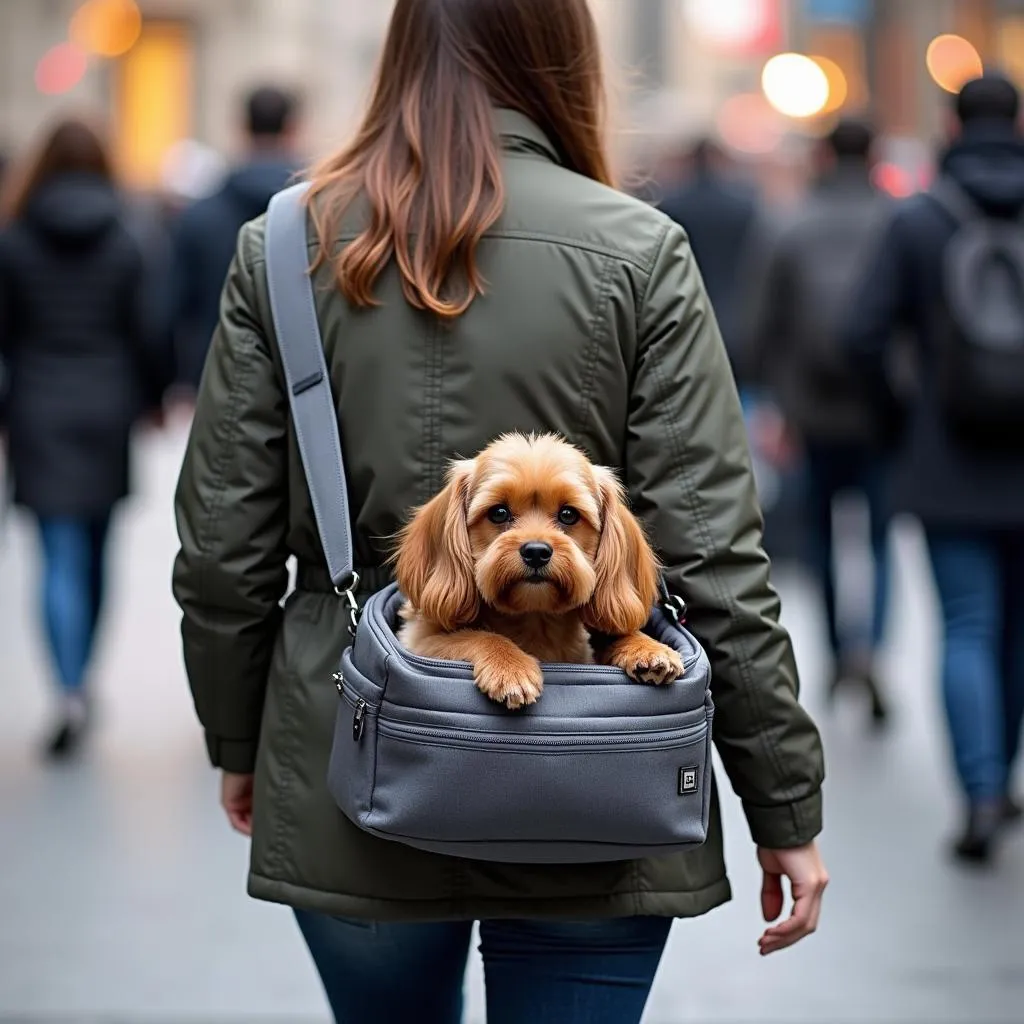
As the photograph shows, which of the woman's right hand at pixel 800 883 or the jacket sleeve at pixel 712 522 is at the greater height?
the jacket sleeve at pixel 712 522

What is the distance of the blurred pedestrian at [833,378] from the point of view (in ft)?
26.1

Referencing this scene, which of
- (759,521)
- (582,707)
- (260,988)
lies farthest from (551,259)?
(260,988)

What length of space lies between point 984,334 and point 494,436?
325 centimetres

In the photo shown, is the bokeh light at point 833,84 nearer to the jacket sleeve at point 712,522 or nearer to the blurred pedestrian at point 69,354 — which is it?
the blurred pedestrian at point 69,354

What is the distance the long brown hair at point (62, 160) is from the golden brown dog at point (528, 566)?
5.26 m

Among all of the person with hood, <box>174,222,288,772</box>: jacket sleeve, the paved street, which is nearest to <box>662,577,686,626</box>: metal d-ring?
<box>174,222,288,772</box>: jacket sleeve

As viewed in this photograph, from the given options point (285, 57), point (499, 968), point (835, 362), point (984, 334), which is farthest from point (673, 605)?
point (285, 57)

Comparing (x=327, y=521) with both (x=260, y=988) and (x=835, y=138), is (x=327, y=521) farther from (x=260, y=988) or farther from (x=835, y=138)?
(x=835, y=138)

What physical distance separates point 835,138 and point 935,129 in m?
26.3

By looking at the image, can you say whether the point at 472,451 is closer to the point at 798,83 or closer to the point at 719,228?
the point at 719,228

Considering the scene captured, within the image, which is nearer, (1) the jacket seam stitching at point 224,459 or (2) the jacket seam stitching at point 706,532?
(2) the jacket seam stitching at point 706,532

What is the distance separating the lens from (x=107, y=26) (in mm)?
33562

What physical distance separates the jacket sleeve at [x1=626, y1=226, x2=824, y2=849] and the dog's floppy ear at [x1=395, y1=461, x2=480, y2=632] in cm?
32

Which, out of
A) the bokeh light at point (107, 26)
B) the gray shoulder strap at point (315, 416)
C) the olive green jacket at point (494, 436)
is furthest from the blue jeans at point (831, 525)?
the bokeh light at point (107, 26)
